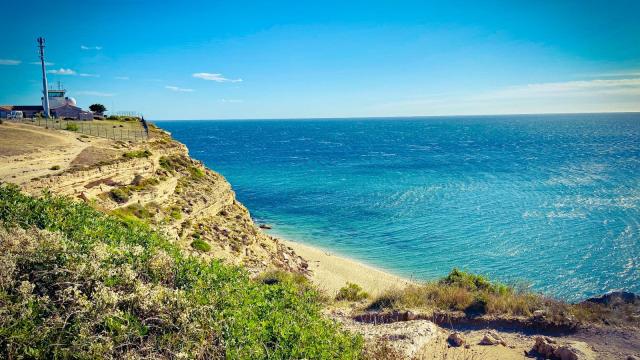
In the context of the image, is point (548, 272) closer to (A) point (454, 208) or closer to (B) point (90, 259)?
(A) point (454, 208)

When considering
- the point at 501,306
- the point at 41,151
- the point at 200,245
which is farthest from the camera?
the point at 41,151

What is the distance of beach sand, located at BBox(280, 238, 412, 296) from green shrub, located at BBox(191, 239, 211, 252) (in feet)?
28.7

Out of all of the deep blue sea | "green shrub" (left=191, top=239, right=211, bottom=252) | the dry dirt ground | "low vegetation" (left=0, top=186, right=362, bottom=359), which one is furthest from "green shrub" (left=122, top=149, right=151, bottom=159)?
"low vegetation" (left=0, top=186, right=362, bottom=359)

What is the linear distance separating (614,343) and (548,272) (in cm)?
1881

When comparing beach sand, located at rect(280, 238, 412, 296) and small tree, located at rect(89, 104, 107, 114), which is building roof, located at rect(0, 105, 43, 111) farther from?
beach sand, located at rect(280, 238, 412, 296)

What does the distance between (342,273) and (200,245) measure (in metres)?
12.9

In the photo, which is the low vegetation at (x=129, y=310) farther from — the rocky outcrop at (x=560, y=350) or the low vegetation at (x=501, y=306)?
the low vegetation at (x=501, y=306)

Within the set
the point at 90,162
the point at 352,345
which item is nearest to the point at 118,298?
the point at 352,345

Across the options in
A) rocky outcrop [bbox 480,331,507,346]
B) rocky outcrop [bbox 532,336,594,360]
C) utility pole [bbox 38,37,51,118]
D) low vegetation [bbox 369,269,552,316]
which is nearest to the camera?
rocky outcrop [bbox 532,336,594,360]

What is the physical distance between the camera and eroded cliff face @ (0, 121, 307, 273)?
2475cm

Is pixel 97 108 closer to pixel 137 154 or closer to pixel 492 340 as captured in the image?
pixel 137 154

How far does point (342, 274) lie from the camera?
32.7 m

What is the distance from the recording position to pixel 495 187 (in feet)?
208

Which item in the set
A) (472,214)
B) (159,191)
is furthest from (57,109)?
(472,214)
